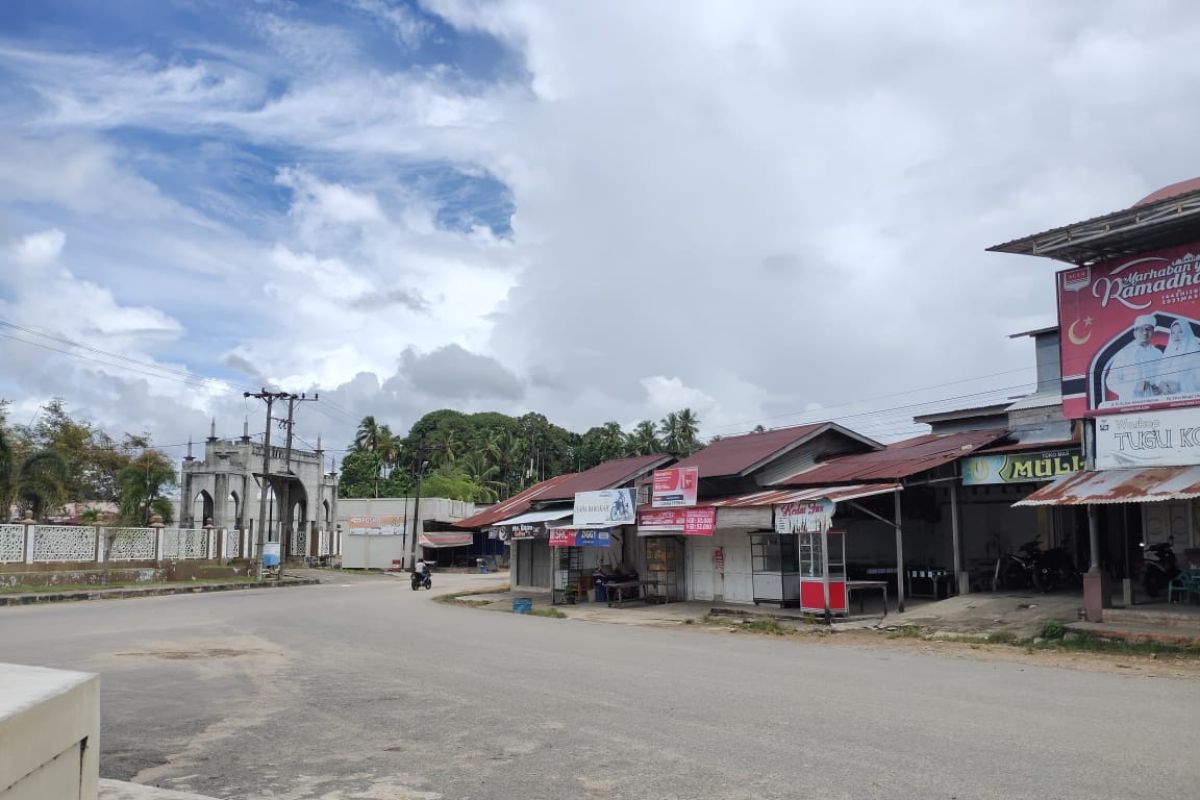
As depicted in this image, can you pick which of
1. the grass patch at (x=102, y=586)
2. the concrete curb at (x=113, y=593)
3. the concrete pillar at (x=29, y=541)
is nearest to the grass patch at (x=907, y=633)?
the concrete curb at (x=113, y=593)

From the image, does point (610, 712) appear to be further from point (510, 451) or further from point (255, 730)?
point (510, 451)

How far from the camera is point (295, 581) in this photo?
47.6 metres

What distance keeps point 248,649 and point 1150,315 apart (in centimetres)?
1752

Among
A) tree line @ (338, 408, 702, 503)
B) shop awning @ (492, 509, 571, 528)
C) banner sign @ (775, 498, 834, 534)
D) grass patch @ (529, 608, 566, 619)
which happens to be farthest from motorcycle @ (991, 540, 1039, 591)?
tree line @ (338, 408, 702, 503)

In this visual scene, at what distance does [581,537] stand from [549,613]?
2.76 metres

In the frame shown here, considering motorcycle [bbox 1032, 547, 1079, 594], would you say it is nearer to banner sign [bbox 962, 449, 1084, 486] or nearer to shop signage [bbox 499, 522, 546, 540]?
banner sign [bbox 962, 449, 1084, 486]

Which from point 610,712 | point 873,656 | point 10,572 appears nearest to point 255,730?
point 610,712

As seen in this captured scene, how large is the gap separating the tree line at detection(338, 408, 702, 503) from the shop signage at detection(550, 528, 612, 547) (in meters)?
51.9

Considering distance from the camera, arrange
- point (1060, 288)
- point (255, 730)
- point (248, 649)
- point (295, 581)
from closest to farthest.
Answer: point (255, 730) → point (248, 649) → point (1060, 288) → point (295, 581)

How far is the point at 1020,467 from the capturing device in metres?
20.3

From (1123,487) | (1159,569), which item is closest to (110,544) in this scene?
(1123,487)

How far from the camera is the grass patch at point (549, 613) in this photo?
26336 mm

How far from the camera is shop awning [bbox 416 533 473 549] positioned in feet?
212

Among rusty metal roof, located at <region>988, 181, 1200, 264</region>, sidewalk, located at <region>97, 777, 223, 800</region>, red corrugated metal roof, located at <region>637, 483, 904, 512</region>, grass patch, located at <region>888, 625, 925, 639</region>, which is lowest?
grass patch, located at <region>888, 625, 925, 639</region>
